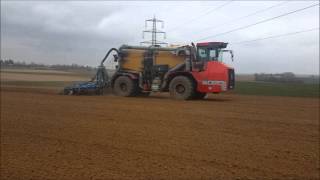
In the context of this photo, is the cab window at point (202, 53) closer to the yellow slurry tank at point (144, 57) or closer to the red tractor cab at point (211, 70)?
the red tractor cab at point (211, 70)

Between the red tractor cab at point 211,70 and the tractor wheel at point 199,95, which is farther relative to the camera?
the tractor wheel at point 199,95

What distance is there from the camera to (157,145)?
9414 millimetres

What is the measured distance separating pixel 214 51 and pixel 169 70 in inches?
91.8

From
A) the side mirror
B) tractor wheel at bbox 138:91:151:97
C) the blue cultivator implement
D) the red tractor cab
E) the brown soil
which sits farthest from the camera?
the blue cultivator implement

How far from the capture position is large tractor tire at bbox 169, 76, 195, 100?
2130 cm

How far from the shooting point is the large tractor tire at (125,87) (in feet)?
77.6

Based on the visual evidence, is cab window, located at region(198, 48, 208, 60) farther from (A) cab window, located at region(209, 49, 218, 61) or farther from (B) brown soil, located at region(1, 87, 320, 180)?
(B) brown soil, located at region(1, 87, 320, 180)

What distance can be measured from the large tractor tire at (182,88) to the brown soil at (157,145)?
20.1 feet

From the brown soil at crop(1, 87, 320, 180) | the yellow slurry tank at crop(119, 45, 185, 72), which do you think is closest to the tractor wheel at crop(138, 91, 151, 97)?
the yellow slurry tank at crop(119, 45, 185, 72)

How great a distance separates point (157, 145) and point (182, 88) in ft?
40.7

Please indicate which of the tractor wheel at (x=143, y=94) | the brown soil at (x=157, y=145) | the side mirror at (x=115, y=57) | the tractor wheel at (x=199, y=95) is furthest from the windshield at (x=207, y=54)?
the brown soil at (x=157, y=145)

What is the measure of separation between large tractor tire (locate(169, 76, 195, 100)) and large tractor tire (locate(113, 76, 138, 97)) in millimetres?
2394

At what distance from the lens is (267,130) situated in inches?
452

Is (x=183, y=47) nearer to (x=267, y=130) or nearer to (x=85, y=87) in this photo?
(x=85, y=87)
